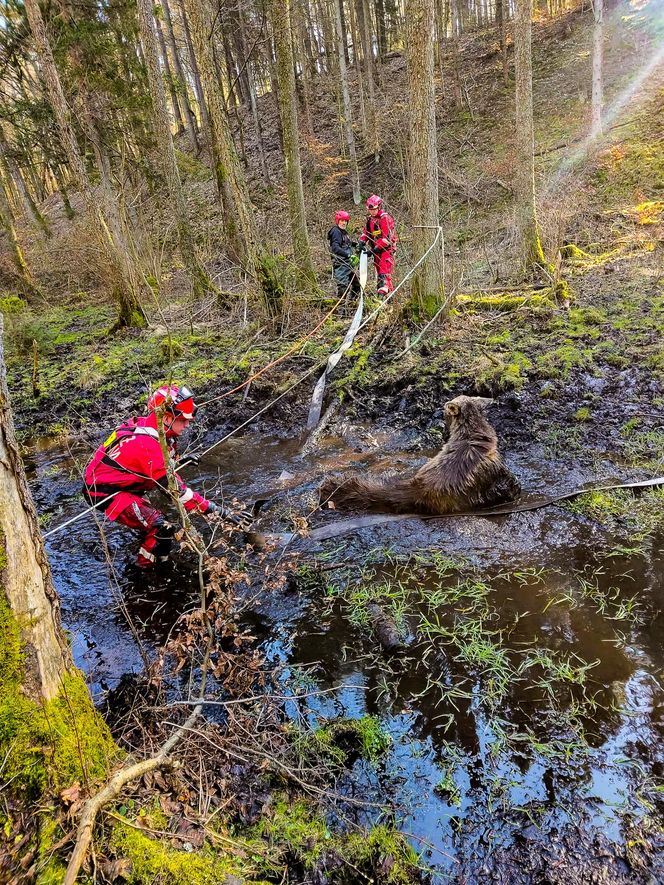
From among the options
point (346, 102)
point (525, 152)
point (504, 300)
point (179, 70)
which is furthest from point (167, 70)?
point (504, 300)

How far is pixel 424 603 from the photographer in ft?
12.2

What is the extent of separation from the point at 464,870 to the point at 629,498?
3.37 m

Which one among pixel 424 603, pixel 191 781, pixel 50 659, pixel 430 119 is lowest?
pixel 424 603

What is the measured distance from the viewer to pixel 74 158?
1024 centimetres

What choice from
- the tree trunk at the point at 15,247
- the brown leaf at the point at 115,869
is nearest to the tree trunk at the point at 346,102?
the tree trunk at the point at 15,247

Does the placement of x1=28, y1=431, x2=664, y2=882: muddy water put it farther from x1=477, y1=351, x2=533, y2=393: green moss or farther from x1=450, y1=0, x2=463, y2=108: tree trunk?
x1=450, y1=0, x2=463, y2=108: tree trunk

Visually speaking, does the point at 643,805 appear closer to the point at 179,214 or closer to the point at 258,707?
the point at 258,707

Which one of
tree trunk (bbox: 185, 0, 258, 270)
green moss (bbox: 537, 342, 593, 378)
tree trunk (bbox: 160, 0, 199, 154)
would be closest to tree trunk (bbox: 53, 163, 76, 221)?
tree trunk (bbox: 160, 0, 199, 154)

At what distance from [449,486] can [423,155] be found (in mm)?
5531

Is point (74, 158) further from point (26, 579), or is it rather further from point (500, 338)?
point (26, 579)

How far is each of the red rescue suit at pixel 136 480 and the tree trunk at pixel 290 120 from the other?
270 inches

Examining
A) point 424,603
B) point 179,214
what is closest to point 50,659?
point 424,603

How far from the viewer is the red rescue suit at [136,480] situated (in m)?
4.33

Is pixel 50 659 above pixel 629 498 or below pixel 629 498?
above
